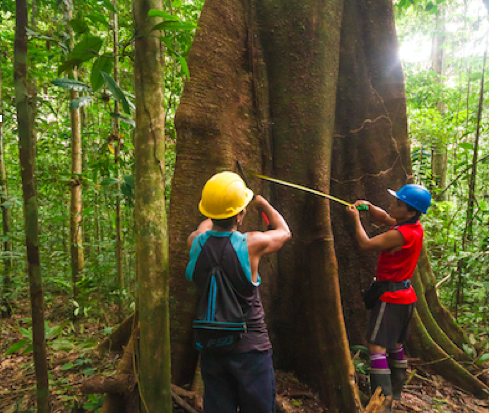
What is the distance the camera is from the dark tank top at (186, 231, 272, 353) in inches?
71.1

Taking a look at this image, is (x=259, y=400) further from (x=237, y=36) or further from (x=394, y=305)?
(x=237, y=36)

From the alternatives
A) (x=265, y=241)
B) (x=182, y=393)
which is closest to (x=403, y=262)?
(x=265, y=241)

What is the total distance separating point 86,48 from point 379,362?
303 cm


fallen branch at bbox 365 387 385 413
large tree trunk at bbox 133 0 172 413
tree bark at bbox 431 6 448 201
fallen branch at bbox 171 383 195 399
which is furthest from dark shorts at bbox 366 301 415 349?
tree bark at bbox 431 6 448 201

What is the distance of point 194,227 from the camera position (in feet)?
8.57

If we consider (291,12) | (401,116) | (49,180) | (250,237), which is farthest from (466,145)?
(49,180)

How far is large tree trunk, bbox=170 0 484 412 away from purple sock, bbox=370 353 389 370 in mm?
260

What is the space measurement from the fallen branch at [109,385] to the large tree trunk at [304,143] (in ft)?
1.55

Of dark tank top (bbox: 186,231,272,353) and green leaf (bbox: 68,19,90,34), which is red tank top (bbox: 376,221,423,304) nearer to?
dark tank top (bbox: 186,231,272,353)

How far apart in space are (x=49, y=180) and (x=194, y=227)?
3367mm

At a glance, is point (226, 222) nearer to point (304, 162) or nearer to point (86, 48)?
point (86, 48)

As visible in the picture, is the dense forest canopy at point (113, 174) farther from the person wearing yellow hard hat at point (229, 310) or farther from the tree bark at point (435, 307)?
the person wearing yellow hard hat at point (229, 310)

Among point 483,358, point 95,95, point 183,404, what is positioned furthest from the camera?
point 95,95

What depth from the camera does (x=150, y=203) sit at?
5.74 feet
